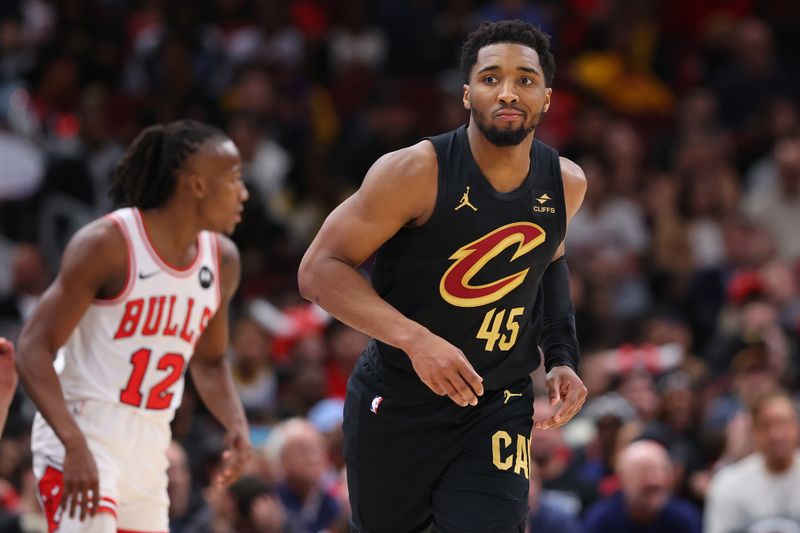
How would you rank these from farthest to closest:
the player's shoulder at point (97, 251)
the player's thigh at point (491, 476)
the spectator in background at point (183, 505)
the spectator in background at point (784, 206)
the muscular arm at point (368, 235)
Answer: the spectator in background at point (784, 206) → the spectator in background at point (183, 505) → the player's shoulder at point (97, 251) → the player's thigh at point (491, 476) → the muscular arm at point (368, 235)

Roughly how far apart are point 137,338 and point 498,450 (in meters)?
1.60

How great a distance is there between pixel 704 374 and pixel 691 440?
0.86m

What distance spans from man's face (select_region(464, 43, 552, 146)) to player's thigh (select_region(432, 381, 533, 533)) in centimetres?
93

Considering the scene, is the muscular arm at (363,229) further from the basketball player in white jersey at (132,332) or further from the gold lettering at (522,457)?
the basketball player in white jersey at (132,332)

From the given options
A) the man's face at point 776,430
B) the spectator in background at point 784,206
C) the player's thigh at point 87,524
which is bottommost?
the player's thigh at point 87,524

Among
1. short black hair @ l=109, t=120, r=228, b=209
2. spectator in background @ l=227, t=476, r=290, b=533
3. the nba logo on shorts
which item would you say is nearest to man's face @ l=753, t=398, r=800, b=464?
spectator in background @ l=227, t=476, r=290, b=533

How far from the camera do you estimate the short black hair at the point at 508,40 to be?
477cm

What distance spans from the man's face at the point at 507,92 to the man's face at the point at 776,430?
12.0 ft

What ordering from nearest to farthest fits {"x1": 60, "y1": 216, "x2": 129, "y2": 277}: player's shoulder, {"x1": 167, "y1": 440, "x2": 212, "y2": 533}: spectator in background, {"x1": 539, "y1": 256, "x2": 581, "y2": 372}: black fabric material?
{"x1": 539, "y1": 256, "x2": 581, "y2": 372}: black fabric material, {"x1": 60, "y1": 216, "x2": 129, "y2": 277}: player's shoulder, {"x1": 167, "y1": 440, "x2": 212, "y2": 533}: spectator in background

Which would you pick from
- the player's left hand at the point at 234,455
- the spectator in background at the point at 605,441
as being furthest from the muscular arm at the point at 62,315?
the spectator in background at the point at 605,441

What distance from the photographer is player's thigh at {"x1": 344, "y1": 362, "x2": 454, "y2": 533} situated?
4867mm

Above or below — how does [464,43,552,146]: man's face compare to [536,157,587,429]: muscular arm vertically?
above

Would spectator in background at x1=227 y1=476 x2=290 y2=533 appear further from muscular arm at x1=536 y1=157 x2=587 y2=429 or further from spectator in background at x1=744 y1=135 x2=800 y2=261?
spectator in background at x1=744 y1=135 x2=800 y2=261

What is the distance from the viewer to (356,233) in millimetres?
4613
